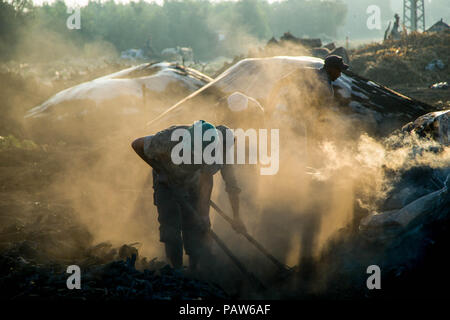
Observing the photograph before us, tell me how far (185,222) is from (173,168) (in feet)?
2.02

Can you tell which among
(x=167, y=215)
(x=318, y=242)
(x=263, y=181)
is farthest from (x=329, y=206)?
(x=167, y=215)

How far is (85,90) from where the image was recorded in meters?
12.0

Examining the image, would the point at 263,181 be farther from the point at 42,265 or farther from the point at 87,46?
the point at 87,46

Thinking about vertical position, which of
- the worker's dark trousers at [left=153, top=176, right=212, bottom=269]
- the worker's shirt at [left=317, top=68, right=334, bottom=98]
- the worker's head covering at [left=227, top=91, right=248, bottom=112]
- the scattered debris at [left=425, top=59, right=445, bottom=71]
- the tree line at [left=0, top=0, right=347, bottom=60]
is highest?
the tree line at [left=0, top=0, right=347, bottom=60]

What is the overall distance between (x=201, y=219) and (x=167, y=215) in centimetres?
42

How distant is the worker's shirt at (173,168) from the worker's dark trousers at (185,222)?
0.11 meters

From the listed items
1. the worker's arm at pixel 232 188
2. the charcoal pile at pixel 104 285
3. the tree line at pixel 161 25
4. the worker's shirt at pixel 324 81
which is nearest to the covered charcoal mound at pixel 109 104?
the worker's shirt at pixel 324 81

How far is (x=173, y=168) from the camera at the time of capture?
10.9 feet

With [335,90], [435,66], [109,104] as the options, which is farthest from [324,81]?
[435,66]

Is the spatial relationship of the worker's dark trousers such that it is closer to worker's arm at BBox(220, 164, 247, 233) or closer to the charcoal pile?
worker's arm at BBox(220, 164, 247, 233)

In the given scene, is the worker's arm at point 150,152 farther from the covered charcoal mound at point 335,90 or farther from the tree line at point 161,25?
the tree line at point 161,25

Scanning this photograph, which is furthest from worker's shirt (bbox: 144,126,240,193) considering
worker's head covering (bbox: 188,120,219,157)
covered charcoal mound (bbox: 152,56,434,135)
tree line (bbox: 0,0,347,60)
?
tree line (bbox: 0,0,347,60)

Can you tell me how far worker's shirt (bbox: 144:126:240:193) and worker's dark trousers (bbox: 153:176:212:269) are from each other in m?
0.11

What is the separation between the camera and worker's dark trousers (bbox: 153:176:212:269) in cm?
351
